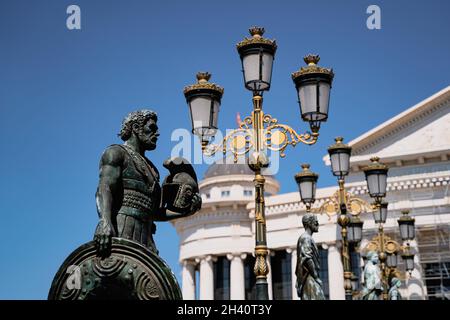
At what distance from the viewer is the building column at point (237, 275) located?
179 feet

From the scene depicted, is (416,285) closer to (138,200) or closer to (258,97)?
(258,97)

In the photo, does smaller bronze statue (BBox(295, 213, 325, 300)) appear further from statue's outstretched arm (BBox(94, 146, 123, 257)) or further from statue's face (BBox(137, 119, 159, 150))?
statue's outstretched arm (BBox(94, 146, 123, 257))

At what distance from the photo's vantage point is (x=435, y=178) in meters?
46.1

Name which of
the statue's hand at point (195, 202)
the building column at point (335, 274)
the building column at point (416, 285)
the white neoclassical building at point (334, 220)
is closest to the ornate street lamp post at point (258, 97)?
the statue's hand at point (195, 202)

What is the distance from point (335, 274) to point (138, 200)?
44.7 metres

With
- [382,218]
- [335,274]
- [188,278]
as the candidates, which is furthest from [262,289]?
[188,278]

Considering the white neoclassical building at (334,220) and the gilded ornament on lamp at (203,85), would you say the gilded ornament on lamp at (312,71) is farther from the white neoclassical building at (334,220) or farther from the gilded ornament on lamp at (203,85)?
the white neoclassical building at (334,220)

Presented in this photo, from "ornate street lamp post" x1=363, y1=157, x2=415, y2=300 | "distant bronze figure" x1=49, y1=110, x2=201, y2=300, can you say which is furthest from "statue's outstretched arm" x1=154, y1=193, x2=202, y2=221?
"ornate street lamp post" x1=363, y1=157, x2=415, y2=300

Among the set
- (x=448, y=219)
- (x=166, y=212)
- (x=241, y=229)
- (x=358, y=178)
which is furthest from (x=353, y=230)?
(x=241, y=229)

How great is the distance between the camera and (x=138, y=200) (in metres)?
5.89

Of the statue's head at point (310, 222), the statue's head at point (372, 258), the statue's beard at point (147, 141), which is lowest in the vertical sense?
the statue's beard at point (147, 141)

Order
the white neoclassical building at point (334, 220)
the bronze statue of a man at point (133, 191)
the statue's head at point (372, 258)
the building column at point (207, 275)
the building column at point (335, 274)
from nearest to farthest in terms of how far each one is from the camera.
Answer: the bronze statue of a man at point (133, 191) < the statue's head at point (372, 258) < the white neoclassical building at point (334, 220) < the building column at point (335, 274) < the building column at point (207, 275)

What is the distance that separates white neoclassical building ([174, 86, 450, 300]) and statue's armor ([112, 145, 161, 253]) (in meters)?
36.2

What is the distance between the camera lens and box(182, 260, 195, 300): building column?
5812cm
